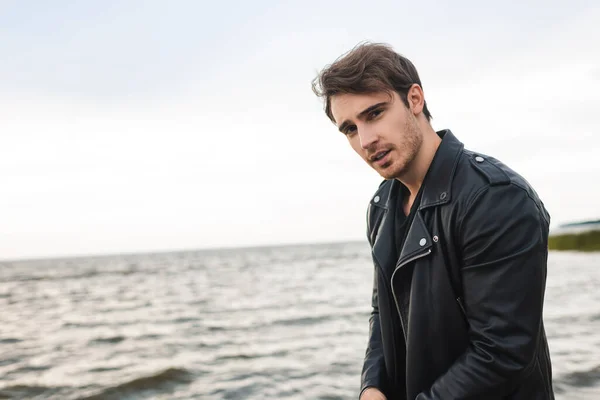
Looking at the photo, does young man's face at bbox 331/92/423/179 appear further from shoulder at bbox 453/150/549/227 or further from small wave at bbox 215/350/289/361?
small wave at bbox 215/350/289/361

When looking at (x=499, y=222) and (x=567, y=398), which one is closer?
(x=499, y=222)

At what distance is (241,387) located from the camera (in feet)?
22.4

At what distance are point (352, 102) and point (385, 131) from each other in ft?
0.80

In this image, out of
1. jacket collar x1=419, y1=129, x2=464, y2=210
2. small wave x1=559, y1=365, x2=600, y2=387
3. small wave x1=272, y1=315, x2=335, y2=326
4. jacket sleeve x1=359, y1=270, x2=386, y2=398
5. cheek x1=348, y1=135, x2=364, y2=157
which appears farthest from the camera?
small wave x1=272, y1=315, x2=335, y2=326

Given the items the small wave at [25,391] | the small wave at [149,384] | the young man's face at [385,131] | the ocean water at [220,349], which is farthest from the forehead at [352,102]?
the small wave at [25,391]

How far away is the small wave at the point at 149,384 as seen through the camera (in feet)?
22.4

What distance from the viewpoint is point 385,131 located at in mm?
2404

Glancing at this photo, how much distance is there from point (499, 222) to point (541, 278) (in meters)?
0.32

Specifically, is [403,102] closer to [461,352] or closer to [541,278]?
[541,278]

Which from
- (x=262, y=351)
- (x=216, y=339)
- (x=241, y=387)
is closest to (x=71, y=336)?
(x=216, y=339)

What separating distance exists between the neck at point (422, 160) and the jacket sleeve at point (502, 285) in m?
0.49

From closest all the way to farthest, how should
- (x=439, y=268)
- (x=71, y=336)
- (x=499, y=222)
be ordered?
(x=499, y=222) < (x=439, y=268) < (x=71, y=336)

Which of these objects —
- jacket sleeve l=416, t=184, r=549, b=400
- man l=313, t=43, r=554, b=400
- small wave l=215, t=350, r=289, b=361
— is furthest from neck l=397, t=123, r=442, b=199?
small wave l=215, t=350, r=289, b=361

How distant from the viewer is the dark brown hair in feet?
7.90
